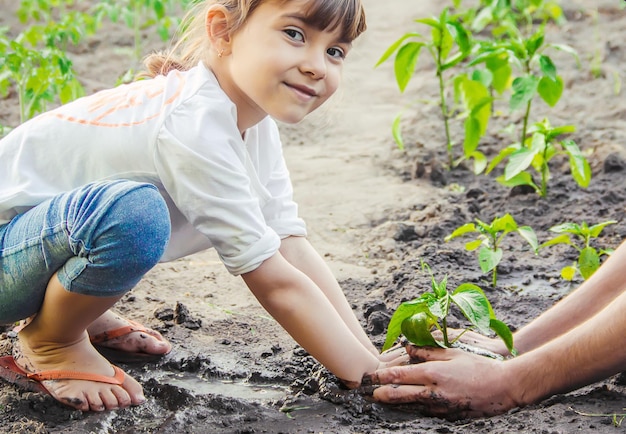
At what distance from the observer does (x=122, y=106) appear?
2.13 m

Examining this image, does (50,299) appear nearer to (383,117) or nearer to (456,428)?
(456,428)

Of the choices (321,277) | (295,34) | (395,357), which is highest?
(295,34)

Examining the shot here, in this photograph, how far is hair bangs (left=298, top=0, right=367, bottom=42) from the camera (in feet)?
6.48

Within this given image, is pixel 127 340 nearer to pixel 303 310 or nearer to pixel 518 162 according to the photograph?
pixel 303 310

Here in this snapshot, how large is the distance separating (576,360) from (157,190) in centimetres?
99

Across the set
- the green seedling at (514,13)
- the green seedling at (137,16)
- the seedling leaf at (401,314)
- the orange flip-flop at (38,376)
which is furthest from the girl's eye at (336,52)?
the green seedling at (137,16)

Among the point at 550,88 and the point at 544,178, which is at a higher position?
the point at 550,88

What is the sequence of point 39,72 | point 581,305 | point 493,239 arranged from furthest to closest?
1. point 39,72
2. point 493,239
3. point 581,305

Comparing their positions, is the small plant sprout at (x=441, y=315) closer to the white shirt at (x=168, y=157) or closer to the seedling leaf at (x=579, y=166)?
the white shirt at (x=168, y=157)

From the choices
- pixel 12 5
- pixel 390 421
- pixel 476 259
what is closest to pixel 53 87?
A: pixel 476 259

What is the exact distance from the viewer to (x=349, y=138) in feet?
14.0

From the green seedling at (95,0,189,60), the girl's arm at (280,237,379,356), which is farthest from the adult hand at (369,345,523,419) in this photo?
the green seedling at (95,0,189,60)

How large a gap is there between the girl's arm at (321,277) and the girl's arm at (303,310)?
22 centimetres

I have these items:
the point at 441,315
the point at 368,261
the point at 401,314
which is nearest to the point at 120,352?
the point at 401,314
